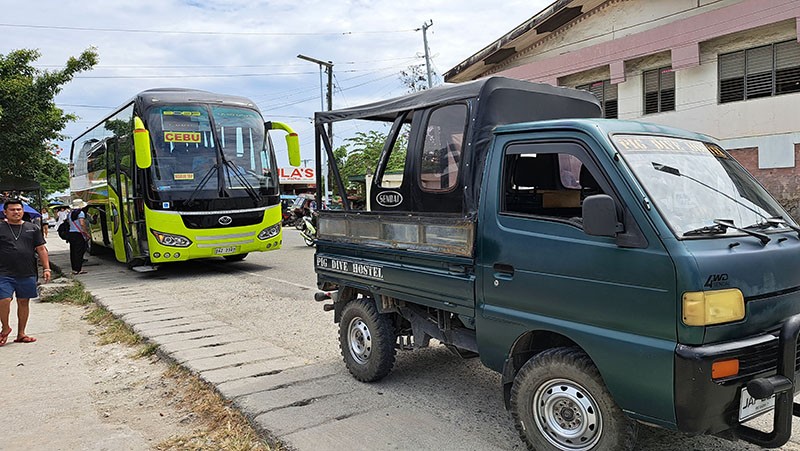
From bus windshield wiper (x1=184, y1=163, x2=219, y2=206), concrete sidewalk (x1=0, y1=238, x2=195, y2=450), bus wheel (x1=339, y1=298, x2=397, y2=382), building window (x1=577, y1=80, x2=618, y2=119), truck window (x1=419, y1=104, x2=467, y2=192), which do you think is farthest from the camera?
building window (x1=577, y1=80, x2=618, y2=119)

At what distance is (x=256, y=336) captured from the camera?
275 inches

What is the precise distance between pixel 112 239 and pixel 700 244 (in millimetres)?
13858

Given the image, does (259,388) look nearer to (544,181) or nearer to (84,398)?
(84,398)

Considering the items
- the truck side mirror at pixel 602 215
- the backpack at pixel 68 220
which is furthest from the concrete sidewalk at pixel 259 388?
the backpack at pixel 68 220

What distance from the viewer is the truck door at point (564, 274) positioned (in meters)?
2.89

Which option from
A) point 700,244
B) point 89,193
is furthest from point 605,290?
point 89,193

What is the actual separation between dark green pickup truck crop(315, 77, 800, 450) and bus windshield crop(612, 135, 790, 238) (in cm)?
1

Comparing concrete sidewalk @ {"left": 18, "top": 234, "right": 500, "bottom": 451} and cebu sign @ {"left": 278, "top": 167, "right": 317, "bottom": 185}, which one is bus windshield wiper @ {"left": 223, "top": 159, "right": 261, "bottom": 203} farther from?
cebu sign @ {"left": 278, "top": 167, "right": 317, "bottom": 185}

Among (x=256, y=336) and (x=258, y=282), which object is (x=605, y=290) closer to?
(x=256, y=336)

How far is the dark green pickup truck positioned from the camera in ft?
9.27

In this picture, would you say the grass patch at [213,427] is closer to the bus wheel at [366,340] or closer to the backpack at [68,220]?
the bus wheel at [366,340]

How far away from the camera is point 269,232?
40.5 ft

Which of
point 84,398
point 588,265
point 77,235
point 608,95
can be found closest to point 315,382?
point 84,398

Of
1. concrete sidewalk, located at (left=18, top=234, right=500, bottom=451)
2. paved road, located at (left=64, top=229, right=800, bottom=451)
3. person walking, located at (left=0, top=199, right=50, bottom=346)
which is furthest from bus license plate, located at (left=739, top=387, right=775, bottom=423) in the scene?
person walking, located at (left=0, top=199, right=50, bottom=346)
